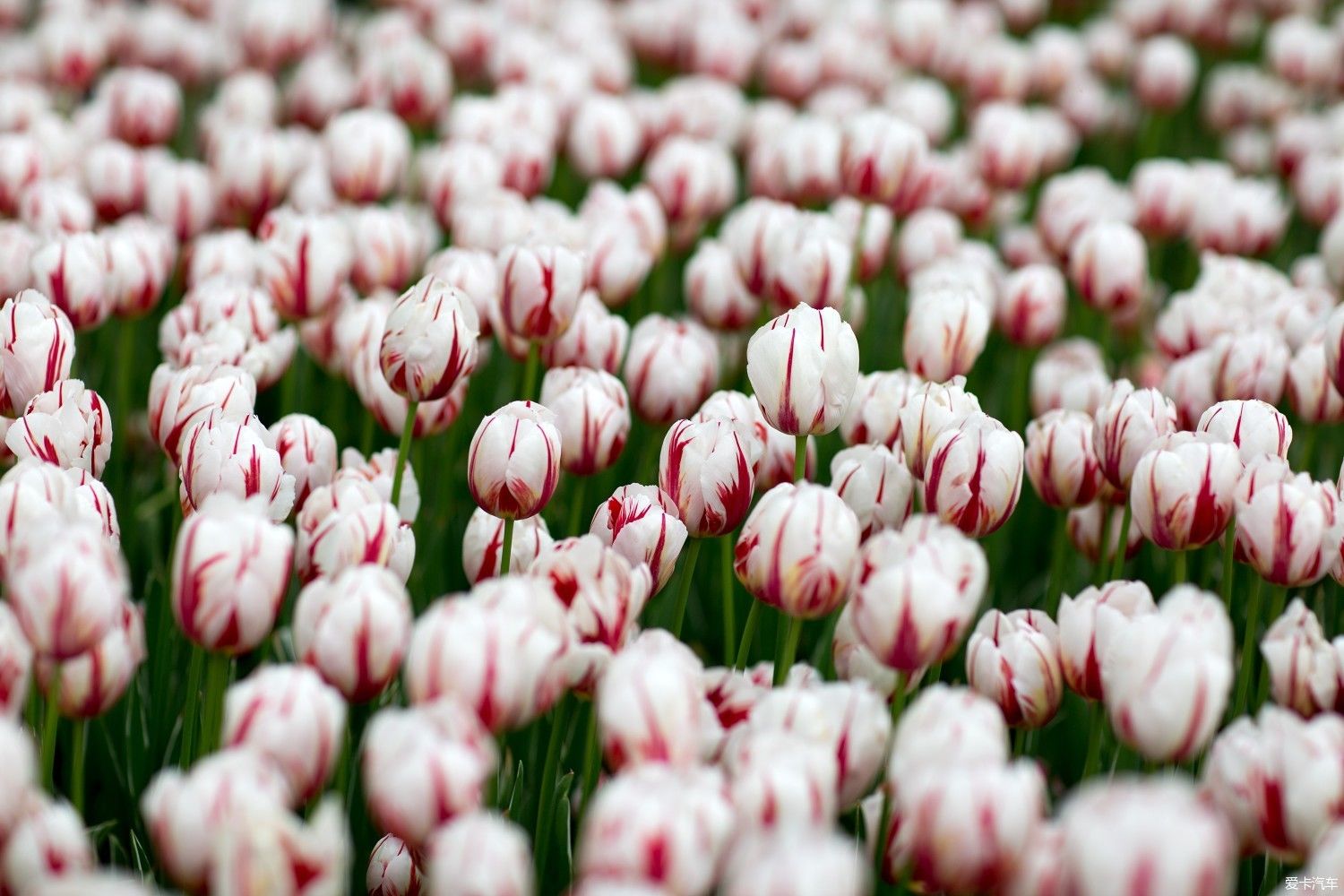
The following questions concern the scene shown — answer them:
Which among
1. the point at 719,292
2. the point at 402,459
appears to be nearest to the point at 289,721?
the point at 402,459

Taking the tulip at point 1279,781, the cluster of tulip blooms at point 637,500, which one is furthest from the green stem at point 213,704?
the tulip at point 1279,781

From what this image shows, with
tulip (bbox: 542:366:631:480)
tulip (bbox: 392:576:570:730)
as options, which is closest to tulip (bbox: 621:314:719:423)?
tulip (bbox: 542:366:631:480)

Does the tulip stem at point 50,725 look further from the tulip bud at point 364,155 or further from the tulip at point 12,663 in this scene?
the tulip bud at point 364,155

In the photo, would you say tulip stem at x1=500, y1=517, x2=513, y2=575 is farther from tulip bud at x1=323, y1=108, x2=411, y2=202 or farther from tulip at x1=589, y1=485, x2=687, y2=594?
tulip bud at x1=323, y1=108, x2=411, y2=202

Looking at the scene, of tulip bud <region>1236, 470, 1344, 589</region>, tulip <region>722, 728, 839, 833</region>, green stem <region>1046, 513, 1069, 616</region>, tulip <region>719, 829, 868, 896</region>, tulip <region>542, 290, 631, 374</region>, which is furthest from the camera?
tulip <region>542, 290, 631, 374</region>

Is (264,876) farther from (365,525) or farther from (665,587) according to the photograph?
(665,587)

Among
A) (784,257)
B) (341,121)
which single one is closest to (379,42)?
(341,121)

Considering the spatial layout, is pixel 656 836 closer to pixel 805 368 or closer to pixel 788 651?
pixel 788 651
